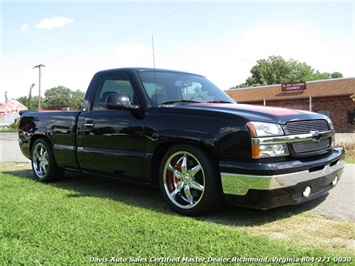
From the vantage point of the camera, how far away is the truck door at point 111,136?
447 centimetres

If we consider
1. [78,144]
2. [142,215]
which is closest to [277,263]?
[142,215]

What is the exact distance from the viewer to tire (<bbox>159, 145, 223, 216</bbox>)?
3.76 metres

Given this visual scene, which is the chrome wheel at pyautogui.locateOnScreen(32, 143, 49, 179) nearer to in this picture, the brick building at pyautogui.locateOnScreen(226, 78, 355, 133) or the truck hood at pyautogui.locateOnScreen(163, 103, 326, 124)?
the truck hood at pyautogui.locateOnScreen(163, 103, 326, 124)

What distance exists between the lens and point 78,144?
5320 mm

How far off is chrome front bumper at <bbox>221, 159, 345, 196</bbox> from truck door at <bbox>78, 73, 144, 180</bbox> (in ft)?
4.08

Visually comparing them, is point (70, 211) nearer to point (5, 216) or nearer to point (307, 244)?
point (5, 216)

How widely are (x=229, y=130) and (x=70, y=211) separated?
1.98 meters

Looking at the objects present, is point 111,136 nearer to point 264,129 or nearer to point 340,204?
point 264,129

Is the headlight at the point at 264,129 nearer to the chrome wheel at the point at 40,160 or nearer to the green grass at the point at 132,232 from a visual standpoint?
the green grass at the point at 132,232

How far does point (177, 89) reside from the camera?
490 cm

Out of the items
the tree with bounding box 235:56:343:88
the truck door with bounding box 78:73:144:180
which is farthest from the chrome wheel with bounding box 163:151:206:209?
the tree with bounding box 235:56:343:88

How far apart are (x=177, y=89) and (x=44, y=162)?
288 cm

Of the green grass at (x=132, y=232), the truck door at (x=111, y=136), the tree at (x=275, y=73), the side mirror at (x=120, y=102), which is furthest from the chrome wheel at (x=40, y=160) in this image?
the tree at (x=275, y=73)

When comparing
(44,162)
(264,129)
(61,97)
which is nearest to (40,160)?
(44,162)
